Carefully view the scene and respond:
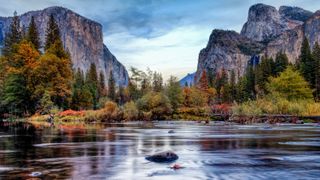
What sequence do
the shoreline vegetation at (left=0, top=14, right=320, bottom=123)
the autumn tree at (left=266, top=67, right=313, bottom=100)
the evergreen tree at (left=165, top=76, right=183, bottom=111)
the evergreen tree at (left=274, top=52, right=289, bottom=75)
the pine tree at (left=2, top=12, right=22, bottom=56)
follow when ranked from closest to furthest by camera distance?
the shoreline vegetation at (left=0, top=14, right=320, bottom=123) < the autumn tree at (left=266, top=67, right=313, bottom=100) < the evergreen tree at (left=165, top=76, right=183, bottom=111) < the pine tree at (left=2, top=12, right=22, bottom=56) < the evergreen tree at (left=274, top=52, right=289, bottom=75)

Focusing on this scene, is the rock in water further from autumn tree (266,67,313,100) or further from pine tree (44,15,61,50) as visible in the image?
pine tree (44,15,61,50)

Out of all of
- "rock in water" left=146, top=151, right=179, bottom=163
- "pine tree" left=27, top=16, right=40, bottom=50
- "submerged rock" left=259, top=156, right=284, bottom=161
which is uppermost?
"pine tree" left=27, top=16, right=40, bottom=50

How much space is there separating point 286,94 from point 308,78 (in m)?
24.0

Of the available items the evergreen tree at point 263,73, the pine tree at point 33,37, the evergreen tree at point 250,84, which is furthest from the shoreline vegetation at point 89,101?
the evergreen tree at point 250,84

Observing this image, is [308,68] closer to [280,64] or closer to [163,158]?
[280,64]

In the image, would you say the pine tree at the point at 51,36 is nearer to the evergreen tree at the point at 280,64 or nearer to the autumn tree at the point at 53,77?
the autumn tree at the point at 53,77

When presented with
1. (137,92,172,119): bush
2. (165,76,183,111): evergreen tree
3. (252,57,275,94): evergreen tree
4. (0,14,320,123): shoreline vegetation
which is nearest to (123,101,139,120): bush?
(0,14,320,123): shoreline vegetation

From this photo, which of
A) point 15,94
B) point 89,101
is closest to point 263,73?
point 89,101

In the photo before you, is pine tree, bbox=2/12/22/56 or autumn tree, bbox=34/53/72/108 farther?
pine tree, bbox=2/12/22/56

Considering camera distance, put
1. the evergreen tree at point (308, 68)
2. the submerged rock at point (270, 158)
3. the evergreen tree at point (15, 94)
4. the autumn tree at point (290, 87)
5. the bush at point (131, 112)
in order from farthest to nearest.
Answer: the evergreen tree at point (308, 68) < the autumn tree at point (290, 87) < the evergreen tree at point (15, 94) < the bush at point (131, 112) < the submerged rock at point (270, 158)

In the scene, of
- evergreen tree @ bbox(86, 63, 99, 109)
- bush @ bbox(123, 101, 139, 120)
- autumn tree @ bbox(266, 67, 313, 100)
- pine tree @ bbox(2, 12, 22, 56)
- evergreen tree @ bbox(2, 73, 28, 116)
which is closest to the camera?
bush @ bbox(123, 101, 139, 120)

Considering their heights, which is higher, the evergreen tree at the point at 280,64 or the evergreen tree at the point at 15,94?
the evergreen tree at the point at 280,64

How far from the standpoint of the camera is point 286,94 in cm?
7750

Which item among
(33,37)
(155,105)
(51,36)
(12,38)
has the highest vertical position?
(12,38)
